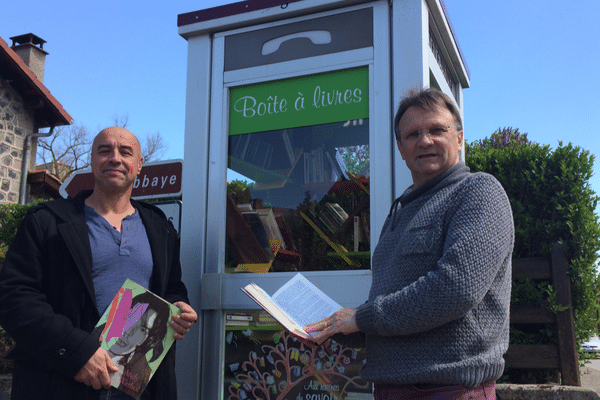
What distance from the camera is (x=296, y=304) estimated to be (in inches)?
82.8

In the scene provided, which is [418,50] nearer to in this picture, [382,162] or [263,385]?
[382,162]

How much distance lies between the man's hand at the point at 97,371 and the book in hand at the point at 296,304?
607 millimetres

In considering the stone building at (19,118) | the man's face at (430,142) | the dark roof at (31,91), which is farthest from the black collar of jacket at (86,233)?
the dark roof at (31,91)

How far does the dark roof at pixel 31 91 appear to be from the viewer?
12688 millimetres

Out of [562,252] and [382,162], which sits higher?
[382,162]

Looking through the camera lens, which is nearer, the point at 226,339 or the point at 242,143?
the point at 226,339

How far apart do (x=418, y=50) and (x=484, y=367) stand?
1752 millimetres

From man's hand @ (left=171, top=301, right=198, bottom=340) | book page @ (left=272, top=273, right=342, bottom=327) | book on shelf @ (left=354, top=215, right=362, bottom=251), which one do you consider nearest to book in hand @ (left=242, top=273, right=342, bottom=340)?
book page @ (left=272, top=273, right=342, bottom=327)

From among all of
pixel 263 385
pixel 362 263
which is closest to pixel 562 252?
pixel 362 263

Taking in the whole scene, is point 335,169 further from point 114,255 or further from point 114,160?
point 114,255

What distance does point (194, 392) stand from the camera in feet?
9.69

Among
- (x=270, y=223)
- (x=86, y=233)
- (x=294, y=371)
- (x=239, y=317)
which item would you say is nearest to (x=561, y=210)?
(x=270, y=223)

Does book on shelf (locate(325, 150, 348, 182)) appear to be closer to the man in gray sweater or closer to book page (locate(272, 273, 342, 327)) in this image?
book page (locate(272, 273, 342, 327))

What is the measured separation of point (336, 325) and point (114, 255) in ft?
3.51
